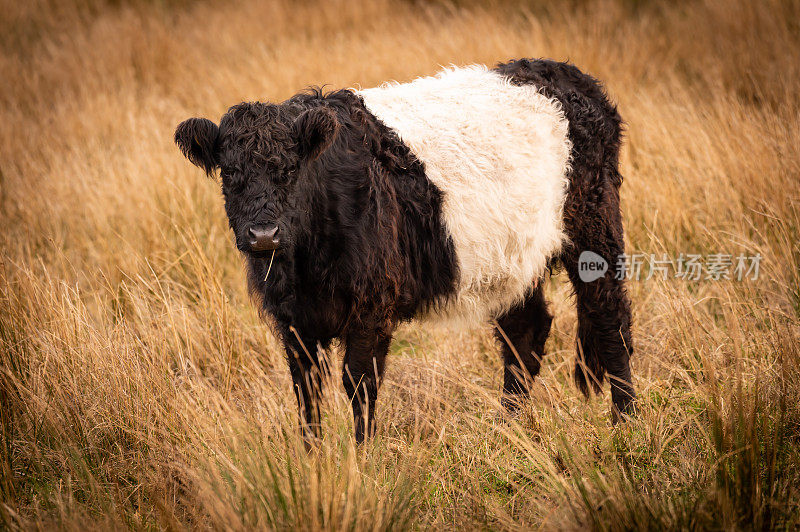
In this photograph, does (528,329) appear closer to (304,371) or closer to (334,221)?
(304,371)

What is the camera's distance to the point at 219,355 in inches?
161

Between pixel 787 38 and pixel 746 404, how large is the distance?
648 centimetres

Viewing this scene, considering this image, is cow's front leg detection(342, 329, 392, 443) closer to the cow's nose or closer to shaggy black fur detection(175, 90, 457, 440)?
shaggy black fur detection(175, 90, 457, 440)

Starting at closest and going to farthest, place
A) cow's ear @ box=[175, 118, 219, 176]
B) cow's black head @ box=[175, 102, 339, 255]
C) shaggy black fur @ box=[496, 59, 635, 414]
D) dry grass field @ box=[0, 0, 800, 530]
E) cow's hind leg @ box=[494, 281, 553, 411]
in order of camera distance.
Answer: dry grass field @ box=[0, 0, 800, 530], cow's black head @ box=[175, 102, 339, 255], cow's ear @ box=[175, 118, 219, 176], shaggy black fur @ box=[496, 59, 635, 414], cow's hind leg @ box=[494, 281, 553, 411]

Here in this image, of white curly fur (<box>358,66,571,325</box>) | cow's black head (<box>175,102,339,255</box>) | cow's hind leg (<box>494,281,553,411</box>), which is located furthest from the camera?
cow's hind leg (<box>494,281,553,411</box>)

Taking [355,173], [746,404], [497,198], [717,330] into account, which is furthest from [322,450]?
[717,330]

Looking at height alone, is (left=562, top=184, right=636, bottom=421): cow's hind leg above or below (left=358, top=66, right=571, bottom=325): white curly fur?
below

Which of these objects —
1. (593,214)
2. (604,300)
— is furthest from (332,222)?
(604,300)

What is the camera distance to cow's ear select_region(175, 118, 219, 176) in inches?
113

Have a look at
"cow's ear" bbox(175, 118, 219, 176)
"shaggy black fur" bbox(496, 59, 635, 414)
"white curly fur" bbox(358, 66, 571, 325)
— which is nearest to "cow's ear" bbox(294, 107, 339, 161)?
"cow's ear" bbox(175, 118, 219, 176)

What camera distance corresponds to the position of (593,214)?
153 inches

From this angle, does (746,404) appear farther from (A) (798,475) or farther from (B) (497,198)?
(B) (497,198)

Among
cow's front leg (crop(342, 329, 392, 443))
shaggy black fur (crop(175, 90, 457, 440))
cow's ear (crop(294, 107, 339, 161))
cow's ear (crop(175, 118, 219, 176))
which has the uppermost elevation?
cow's ear (crop(175, 118, 219, 176))

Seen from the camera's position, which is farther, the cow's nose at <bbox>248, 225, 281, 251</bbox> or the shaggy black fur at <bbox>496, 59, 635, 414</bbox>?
the shaggy black fur at <bbox>496, 59, 635, 414</bbox>
